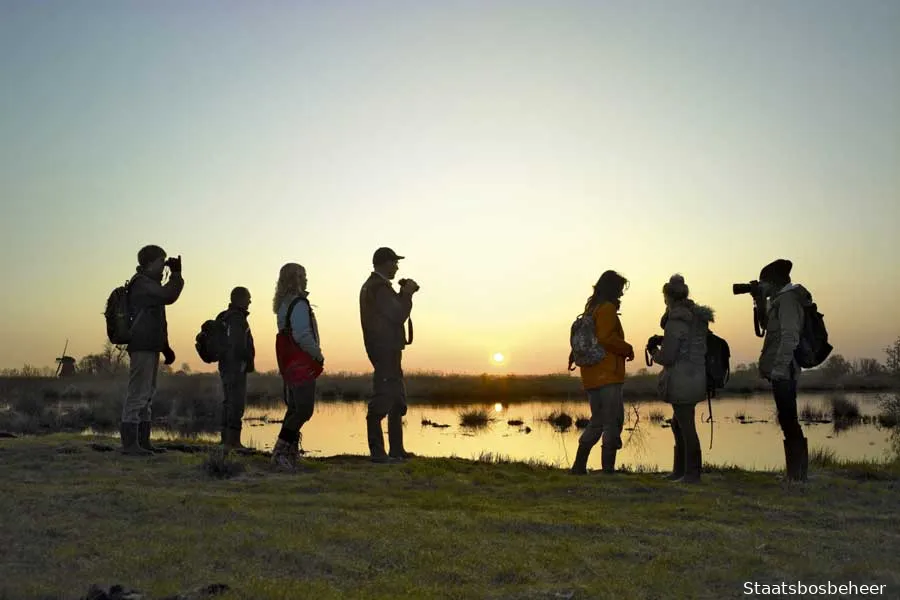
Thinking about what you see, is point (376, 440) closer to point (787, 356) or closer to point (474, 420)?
A: point (787, 356)

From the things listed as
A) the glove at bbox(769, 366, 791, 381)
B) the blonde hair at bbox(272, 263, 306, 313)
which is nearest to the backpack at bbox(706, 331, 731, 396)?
the glove at bbox(769, 366, 791, 381)

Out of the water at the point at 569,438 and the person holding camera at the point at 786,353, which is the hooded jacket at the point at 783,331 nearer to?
the person holding camera at the point at 786,353

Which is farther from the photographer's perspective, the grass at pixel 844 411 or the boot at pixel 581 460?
the grass at pixel 844 411

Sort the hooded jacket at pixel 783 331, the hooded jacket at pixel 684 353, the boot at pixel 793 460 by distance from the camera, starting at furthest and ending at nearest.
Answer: the hooded jacket at pixel 684 353
the boot at pixel 793 460
the hooded jacket at pixel 783 331

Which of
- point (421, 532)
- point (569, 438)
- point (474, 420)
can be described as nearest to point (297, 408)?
point (421, 532)

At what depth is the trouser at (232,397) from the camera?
380 inches

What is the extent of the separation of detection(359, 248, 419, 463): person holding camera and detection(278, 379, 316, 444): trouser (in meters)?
0.97

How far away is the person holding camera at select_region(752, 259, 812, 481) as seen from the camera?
7379 millimetres

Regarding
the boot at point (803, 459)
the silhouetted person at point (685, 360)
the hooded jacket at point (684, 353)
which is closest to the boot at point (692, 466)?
the silhouetted person at point (685, 360)

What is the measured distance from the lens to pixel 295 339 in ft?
26.0

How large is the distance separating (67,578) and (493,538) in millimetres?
2599

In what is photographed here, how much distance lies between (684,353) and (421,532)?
3946 millimetres

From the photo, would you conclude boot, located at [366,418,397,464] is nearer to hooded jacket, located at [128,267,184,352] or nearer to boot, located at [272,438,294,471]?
boot, located at [272,438,294,471]

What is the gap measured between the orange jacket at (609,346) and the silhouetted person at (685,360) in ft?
1.47
